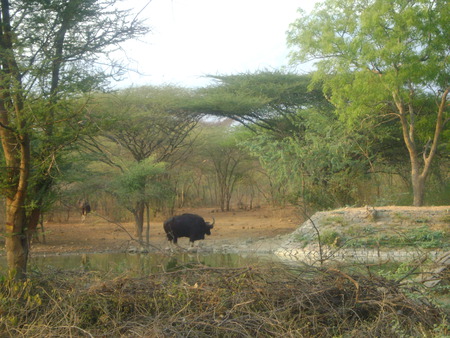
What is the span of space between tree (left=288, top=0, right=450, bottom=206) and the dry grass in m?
13.3

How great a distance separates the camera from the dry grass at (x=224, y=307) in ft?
15.9

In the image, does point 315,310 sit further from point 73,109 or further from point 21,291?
point 73,109

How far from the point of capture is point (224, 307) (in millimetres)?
5094

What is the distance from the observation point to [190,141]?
92.0ft

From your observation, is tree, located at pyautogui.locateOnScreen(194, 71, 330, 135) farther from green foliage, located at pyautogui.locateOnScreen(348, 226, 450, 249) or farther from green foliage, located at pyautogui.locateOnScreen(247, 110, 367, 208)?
green foliage, located at pyautogui.locateOnScreen(348, 226, 450, 249)

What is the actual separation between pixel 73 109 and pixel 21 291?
241 cm

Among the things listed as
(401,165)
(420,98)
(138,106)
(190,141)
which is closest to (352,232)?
(420,98)

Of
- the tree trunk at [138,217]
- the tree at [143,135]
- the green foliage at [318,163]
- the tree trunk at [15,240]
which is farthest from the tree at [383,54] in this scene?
the tree trunk at [15,240]

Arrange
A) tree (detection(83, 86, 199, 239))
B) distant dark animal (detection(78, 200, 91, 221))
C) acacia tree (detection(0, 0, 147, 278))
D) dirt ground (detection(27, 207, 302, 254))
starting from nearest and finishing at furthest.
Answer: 1. acacia tree (detection(0, 0, 147, 278))
2. tree (detection(83, 86, 199, 239))
3. dirt ground (detection(27, 207, 302, 254))
4. distant dark animal (detection(78, 200, 91, 221))

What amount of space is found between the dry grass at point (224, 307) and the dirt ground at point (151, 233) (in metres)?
11.4

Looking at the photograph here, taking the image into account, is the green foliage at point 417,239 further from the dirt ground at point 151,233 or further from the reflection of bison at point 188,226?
the dirt ground at point 151,233

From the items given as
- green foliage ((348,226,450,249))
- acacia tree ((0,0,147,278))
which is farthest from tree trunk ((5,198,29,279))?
green foliage ((348,226,450,249))

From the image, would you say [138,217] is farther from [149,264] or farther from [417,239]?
[149,264]

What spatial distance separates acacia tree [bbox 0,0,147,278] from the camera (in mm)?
6363
